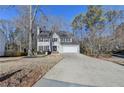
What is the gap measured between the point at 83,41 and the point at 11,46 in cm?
1512

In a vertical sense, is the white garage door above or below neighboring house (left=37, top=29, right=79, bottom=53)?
below

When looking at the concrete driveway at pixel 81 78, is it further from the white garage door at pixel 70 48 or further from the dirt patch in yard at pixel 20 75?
the white garage door at pixel 70 48

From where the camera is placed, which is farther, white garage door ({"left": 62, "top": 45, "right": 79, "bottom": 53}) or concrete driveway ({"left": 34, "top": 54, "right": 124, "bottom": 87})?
white garage door ({"left": 62, "top": 45, "right": 79, "bottom": 53})

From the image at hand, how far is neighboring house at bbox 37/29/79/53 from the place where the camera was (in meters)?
49.5

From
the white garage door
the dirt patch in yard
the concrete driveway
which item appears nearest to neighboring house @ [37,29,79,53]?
the white garage door

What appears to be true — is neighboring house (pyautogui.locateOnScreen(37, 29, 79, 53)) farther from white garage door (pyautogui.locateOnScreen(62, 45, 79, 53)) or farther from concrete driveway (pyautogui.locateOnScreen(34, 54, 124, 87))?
concrete driveway (pyautogui.locateOnScreen(34, 54, 124, 87))

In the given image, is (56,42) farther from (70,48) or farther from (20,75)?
(20,75)

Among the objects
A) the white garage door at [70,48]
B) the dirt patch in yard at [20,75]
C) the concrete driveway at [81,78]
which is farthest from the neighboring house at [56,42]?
the concrete driveway at [81,78]

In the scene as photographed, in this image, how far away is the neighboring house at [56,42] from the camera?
4947 centimetres

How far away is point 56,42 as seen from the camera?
168 ft
